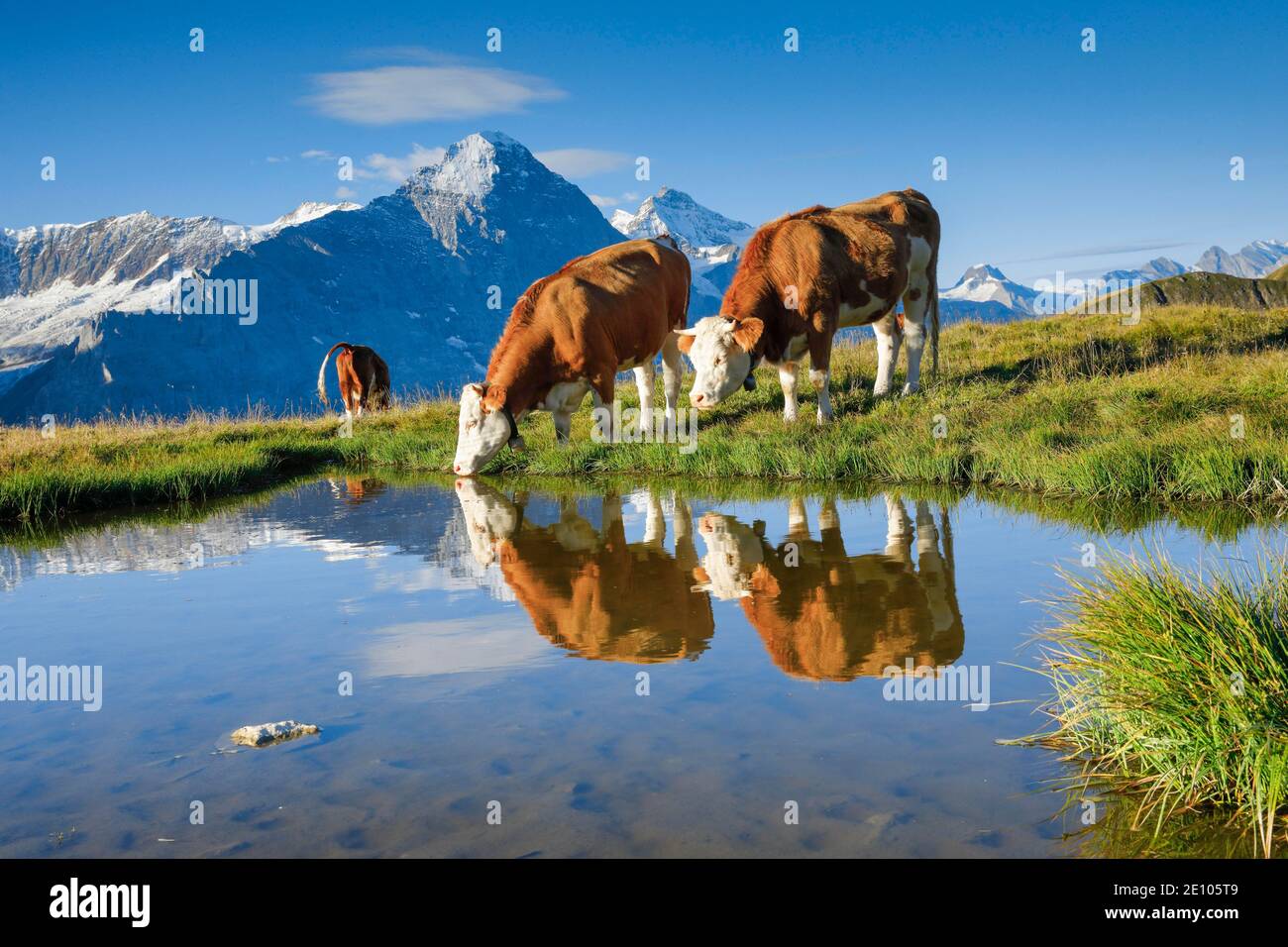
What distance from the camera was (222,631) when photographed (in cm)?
690

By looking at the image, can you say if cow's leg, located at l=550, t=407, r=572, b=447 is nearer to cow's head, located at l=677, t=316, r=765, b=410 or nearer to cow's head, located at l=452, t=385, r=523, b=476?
cow's head, located at l=452, t=385, r=523, b=476

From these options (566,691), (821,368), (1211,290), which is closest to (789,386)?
(821,368)

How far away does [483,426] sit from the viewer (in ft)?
47.3

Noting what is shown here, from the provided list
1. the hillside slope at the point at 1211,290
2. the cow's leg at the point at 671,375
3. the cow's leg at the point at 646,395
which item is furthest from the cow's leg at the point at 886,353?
the hillside slope at the point at 1211,290

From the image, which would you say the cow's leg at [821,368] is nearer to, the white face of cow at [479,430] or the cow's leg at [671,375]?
the cow's leg at [671,375]

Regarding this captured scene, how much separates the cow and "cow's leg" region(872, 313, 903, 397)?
137 inches

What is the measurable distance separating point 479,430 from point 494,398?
59cm

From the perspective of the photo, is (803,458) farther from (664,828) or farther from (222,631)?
(664,828)

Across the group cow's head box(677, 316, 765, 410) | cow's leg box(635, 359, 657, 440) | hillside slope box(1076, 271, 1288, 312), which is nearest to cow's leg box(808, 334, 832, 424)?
cow's head box(677, 316, 765, 410)

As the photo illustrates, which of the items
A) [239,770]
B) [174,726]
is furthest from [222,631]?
[239,770]

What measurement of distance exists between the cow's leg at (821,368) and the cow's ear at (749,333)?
122 cm

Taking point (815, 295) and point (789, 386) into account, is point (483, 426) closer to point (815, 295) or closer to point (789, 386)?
point (789, 386)

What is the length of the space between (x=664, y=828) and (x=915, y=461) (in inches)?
360

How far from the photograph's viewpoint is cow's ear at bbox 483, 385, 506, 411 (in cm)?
1412
